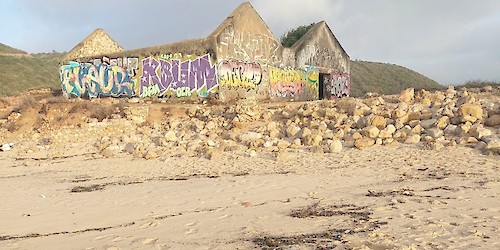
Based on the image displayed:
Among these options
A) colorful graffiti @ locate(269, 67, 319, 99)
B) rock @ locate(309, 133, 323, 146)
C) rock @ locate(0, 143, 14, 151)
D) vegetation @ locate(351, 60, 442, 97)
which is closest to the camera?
rock @ locate(309, 133, 323, 146)

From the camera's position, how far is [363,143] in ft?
29.8

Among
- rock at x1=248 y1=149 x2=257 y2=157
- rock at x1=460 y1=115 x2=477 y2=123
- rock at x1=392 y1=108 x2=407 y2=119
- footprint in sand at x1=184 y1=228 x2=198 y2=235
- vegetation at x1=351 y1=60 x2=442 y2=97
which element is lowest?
footprint in sand at x1=184 y1=228 x2=198 y2=235

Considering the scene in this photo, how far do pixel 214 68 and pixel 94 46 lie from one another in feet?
31.7

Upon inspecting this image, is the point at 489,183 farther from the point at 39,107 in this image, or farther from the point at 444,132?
the point at 39,107

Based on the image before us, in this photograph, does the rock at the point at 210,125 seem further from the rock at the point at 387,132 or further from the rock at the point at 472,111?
the rock at the point at 472,111

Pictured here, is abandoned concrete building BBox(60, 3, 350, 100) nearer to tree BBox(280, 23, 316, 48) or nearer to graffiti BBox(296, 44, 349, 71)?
graffiti BBox(296, 44, 349, 71)

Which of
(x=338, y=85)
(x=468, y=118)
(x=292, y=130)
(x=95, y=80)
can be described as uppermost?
(x=95, y=80)

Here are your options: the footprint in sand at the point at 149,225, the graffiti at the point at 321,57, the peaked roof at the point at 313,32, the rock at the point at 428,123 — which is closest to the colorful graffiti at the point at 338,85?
the graffiti at the point at 321,57

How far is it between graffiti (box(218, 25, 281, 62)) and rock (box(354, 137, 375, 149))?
29.9 feet

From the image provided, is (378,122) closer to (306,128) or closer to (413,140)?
(413,140)

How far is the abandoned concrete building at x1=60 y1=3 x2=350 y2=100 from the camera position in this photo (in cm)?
1716

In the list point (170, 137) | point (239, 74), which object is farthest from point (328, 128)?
point (239, 74)

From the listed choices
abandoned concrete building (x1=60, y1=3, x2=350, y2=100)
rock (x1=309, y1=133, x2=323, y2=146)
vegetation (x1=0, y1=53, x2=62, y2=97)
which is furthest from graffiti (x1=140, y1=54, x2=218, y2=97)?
vegetation (x1=0, y1=53, x2=62, y2=97)

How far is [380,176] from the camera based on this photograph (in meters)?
6.92
